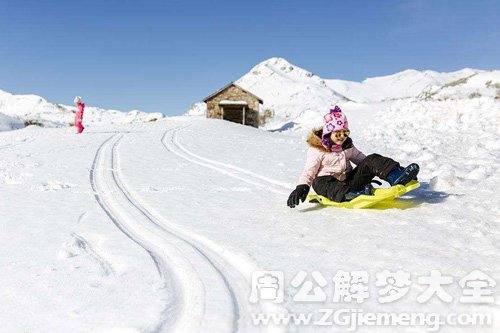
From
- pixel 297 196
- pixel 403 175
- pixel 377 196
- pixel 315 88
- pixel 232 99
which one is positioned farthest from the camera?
pixel 315 88

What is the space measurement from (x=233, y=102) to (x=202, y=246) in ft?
101

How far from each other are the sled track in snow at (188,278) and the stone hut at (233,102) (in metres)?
29.6

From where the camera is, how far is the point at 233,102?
33406mm

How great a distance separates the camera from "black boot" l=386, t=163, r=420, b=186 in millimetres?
4070

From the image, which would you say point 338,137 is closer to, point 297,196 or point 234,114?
point 297,196

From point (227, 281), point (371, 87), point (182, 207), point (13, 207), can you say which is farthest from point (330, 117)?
point (371, 87)

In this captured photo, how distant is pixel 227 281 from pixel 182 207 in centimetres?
226

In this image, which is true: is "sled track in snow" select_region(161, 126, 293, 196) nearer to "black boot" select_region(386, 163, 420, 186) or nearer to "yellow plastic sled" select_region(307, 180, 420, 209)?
"yellow plastic sled" select_region(307, 180, 420, 209)

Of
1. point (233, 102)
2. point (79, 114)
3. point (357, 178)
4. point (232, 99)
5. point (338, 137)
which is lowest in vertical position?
point (357, 178)

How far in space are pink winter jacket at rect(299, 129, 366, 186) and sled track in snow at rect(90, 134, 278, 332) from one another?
5.57ft

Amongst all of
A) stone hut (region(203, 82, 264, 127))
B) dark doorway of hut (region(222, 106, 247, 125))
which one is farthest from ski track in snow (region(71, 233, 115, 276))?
dark doorway of hut (region(222, 106, 247, 125))

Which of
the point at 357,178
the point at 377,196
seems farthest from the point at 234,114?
the point at 377,196

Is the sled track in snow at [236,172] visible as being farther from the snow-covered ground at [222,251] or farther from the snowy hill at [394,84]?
the snowy hill at [394,84]

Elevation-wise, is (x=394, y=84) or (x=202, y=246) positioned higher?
(x=394, y=84)
